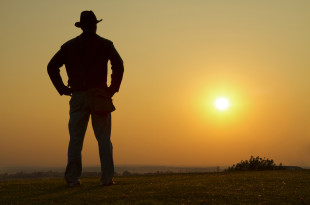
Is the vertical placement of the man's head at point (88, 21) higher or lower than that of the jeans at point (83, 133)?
higher

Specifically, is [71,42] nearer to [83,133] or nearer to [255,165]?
[83,133]

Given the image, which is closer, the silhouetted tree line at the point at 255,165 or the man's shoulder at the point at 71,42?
the man's shoulder at the point at 71,42

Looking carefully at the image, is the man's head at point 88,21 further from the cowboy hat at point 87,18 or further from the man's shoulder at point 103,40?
the man's shoulder at point 103,40

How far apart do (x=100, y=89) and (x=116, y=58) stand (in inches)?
35.8

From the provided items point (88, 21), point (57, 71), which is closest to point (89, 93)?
point (57, 71)

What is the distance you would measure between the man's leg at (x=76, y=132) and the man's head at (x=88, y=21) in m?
1.70

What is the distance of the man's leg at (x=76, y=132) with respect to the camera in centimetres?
1067

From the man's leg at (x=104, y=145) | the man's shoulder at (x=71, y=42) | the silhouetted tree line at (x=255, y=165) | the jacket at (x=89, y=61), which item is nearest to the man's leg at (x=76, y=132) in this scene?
the man's leg at (x=104, y=145)

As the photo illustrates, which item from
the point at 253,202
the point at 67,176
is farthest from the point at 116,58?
the point at 253,202

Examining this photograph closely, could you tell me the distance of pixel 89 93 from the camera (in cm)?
1057

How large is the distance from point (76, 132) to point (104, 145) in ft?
2.60

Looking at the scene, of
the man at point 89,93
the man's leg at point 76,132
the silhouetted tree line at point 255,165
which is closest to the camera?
the man at point 89,93

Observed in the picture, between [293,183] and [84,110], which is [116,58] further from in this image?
[293,183]

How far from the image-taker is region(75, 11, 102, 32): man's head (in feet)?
34.8
